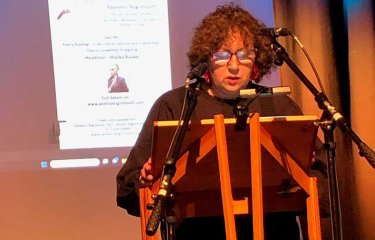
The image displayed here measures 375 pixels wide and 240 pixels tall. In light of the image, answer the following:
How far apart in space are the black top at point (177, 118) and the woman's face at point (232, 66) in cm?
6

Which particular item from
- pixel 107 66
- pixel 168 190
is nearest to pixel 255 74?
pixel 168 190

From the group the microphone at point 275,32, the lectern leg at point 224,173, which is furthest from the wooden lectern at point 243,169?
the microphone at point 275,32

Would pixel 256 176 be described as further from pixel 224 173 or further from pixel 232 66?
pixel 232 66

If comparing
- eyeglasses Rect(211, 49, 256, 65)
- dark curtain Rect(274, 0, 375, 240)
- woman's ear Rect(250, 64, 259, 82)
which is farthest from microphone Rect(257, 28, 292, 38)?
dark curtain Rect(274, 0, 375, 240)

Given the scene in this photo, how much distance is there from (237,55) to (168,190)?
585 millimetres

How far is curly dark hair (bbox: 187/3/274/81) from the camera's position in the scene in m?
1.88

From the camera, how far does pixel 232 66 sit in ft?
5.87

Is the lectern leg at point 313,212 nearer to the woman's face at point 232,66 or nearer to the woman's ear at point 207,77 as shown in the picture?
the woman's face at point 232,66

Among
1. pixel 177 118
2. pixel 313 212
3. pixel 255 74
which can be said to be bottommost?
pixel 313 212

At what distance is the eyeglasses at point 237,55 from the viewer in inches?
71.0

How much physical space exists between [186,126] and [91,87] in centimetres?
152

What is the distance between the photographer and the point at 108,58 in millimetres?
2877

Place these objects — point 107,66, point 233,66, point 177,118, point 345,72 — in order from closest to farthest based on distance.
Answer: point 233,66, point 177,118, point 345,72, point 107,66

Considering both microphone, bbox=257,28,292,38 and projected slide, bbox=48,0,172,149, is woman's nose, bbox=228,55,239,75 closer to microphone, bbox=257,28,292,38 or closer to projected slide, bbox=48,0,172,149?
microphone, bbox=257,28,292,38
